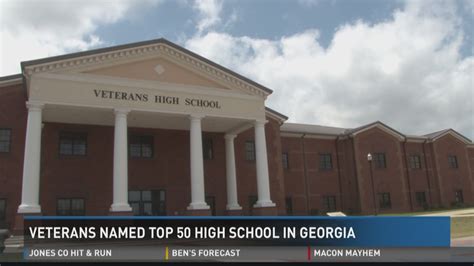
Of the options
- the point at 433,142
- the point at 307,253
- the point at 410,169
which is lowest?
the point at 307,253

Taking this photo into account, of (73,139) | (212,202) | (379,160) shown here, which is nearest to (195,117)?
(212,202)

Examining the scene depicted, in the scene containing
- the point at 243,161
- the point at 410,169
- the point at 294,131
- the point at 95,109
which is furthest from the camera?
the point at 410,169

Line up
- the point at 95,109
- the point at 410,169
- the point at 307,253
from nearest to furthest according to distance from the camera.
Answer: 1. the point at 307,253
2. the point at 95,109
3. the point at 410,169

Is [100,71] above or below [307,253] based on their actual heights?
above

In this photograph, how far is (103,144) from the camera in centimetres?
2677

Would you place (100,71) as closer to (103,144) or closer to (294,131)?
(103,144)

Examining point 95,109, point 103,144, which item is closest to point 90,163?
point 103,144

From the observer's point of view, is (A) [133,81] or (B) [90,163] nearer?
(A) [133,81]

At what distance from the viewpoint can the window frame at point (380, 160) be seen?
133ft

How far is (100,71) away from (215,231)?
527 inches

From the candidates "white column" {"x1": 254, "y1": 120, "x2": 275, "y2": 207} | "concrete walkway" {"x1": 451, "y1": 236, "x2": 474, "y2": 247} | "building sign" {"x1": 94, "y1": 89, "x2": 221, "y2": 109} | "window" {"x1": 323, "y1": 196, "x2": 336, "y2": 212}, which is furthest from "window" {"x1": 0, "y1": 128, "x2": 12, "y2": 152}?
"window" {"x1": 323, "y1": 196, "x2": 336, "y2": 212}

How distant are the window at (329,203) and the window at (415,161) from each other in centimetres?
1024

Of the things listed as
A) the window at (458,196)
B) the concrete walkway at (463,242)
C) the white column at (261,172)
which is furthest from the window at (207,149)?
the window at (458,196)

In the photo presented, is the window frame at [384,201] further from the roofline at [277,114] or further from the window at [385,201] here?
the roofline at [277,114]
